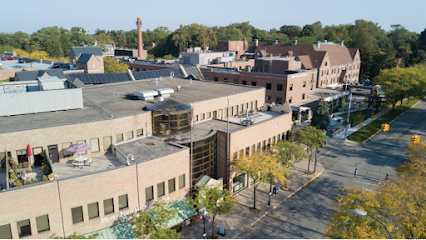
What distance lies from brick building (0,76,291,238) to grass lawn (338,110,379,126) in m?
37.4

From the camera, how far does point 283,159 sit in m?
39.1

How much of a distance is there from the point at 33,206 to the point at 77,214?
11.7 ft

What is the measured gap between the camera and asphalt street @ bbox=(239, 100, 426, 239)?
32562 millimetres

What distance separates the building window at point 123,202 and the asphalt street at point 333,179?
12427 millimetres

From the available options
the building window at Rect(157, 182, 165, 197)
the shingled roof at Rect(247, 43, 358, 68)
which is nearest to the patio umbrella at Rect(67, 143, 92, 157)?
the building window at Rect(157, 182, 165, 197)

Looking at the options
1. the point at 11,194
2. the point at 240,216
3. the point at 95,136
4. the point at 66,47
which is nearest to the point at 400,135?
the point at 240,216

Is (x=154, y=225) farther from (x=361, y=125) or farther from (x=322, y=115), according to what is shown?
(x=361, y=125)

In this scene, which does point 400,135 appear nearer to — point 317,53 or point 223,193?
point 317,53

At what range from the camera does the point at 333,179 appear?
4438 centimetres

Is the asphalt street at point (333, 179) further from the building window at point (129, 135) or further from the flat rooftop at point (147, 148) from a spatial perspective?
the building window at point (129, 135)

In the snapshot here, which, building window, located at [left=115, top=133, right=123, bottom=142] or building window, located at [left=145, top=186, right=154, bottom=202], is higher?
building window, located at [left=115, top=133, right=123, bottom=142]

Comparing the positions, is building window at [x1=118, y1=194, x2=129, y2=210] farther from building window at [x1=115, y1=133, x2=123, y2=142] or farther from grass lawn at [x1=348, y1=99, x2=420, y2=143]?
grass lawn at [x1=348, y1=99, x2=420, y2=143]

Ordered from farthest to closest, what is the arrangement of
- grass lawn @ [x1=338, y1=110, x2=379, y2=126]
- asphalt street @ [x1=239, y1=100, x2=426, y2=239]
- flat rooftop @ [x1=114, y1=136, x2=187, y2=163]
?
grass lawn @ [x1=338, y1=110, x2=379, y2=126], asphalt street @ [x1=239, y1=100, x2=426, y2=239], flat rooftop @ [x1=114, y1=136, x2=187, y2=163]

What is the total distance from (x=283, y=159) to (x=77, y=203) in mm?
24953
